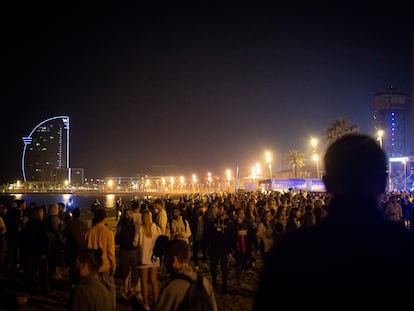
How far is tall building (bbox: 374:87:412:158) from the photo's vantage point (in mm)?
139750

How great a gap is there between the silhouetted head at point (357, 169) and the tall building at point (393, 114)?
147 meters

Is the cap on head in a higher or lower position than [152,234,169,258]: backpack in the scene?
higher

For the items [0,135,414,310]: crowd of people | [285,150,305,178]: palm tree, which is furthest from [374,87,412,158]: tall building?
[0,135,414,310]: crowd of people

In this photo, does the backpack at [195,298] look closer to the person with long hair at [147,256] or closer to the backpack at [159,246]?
the backpack at [159,246]

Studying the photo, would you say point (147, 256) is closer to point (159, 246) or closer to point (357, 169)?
point (159, 246)

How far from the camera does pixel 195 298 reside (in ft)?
11.8

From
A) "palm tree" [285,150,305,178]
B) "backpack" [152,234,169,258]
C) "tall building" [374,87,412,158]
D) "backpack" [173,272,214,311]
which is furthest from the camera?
"tall building" [374,87,412,158]

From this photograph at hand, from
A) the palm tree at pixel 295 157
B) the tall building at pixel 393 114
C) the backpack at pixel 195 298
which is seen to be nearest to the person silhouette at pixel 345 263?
the backpack at pixel 195 298

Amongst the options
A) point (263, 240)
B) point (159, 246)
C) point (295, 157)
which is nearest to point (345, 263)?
point (159, 246)

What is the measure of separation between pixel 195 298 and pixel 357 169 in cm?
221

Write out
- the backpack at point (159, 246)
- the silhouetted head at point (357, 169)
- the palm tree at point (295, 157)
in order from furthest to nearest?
the palm tree at point (295, 157) → the backpack at point (159, 246) → the silhouetted head at point (357, 169)

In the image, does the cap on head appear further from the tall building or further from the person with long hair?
the tall building

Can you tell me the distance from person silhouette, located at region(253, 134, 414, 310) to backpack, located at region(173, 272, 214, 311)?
196cm

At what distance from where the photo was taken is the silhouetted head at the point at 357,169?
1.85 metres
